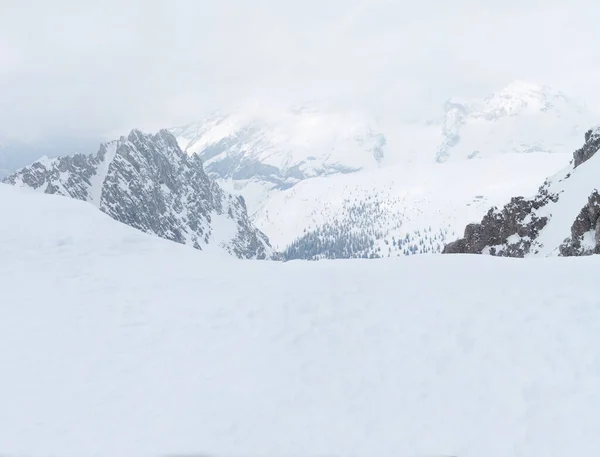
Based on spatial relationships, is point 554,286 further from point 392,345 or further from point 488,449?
point 488,449

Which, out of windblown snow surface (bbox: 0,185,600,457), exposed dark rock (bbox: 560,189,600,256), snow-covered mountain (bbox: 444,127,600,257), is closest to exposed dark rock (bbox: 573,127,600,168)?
snow-covered mountain (bbox: 444,127,600,257)

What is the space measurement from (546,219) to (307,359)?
50299 millimetres

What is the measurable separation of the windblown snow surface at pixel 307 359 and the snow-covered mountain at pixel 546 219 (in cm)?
3538

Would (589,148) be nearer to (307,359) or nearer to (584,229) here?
(584,229)

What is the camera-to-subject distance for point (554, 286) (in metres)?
12.6

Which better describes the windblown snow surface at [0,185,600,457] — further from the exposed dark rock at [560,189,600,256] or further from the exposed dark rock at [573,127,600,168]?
the exposed dark rock at [573,127,600,168]

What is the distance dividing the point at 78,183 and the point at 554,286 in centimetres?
21849

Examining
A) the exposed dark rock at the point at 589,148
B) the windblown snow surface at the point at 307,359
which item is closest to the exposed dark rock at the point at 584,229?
the exposed dark rock at the point at 589,148

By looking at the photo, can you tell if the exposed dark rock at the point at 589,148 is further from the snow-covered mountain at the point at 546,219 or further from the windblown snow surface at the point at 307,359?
the windblown snow surface at the point at 307,359

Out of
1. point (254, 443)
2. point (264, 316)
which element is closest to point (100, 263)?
point (264, 316)

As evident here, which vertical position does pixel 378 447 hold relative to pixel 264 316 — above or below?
below

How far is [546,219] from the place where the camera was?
51.6 m

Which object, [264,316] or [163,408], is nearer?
[163,408]

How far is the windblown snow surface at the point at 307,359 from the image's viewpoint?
870 centimetres
